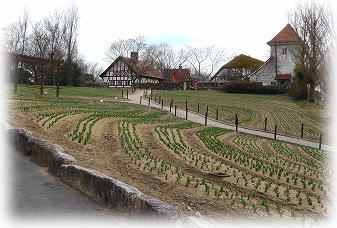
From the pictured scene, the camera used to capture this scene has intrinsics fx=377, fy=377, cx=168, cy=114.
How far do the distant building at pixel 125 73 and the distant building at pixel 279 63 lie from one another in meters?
22.5

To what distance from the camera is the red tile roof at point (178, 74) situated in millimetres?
94062

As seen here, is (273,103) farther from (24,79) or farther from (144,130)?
(24,79)

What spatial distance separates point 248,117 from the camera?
109 feet

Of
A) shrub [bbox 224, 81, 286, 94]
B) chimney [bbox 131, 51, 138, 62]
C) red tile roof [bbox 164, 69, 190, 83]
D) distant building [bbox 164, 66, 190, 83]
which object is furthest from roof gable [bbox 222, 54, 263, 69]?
chimney [bbox 131, 51, 138, 62]

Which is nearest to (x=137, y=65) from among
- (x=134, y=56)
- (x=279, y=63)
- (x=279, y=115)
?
(x=134, y=56)

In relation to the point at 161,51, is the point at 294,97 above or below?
below

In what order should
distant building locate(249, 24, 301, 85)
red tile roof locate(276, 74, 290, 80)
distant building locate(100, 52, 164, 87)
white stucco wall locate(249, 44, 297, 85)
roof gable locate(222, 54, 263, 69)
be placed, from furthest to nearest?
roof gable locate(222, 54, 263, 69) → distant building locate(100, 52, 164, 87) → white stucco wall locate(249, 44, 297, 85) → distant building locate(249, 24, 301, 85) → red tile roof locate(276, 74, 290, 80)

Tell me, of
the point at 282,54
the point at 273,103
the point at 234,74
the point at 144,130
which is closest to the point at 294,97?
the point at 273,103

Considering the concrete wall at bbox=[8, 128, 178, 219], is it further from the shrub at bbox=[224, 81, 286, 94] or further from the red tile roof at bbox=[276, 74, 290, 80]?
the red tile roof at bbox=[276, 74, 290, 80]

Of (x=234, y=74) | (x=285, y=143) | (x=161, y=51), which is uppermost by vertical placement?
(x=161, y=51)

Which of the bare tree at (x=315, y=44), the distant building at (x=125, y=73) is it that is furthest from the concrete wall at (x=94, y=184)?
the distant building at (x=125, y=73)

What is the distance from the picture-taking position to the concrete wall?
19.5ft

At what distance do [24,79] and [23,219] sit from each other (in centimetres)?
6236

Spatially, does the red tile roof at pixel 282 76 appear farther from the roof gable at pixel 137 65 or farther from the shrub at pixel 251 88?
the roof gable at pixel 137 65
